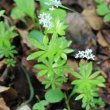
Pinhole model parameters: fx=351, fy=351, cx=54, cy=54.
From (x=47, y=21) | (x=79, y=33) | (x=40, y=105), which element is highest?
(x=47, y=21)

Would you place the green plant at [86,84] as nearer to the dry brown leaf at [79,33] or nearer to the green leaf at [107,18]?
the dry brown leaf at [79,33]

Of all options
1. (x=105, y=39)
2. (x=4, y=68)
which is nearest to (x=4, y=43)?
(x=4, y=68)

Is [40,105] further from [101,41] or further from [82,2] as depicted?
[82,2]

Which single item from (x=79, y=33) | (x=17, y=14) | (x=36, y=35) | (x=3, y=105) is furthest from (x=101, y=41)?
(x=3, y=105)

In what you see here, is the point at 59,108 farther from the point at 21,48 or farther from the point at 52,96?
the point at 21,48

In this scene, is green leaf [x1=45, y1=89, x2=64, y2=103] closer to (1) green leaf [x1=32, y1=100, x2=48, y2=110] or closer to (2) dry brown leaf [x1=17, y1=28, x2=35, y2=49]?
(1) green leaf [x1=32, y1=100, x2=48, y2=110]

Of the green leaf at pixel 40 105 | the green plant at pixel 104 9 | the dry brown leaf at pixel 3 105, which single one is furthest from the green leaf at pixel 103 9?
the dry brown leaf at pixel 3 105

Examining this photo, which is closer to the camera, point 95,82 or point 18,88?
point 95,82
